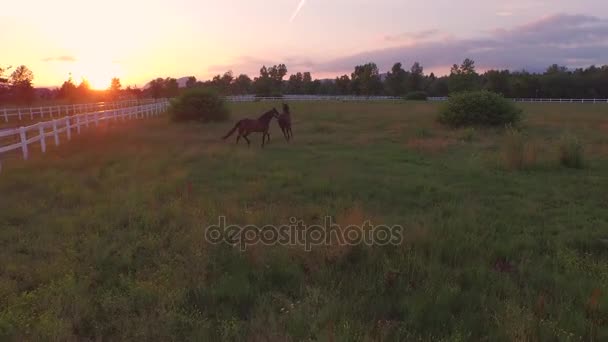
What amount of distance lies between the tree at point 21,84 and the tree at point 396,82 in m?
90.0

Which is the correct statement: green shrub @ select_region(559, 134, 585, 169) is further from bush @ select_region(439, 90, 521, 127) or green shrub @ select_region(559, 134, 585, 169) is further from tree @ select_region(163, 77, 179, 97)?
tree @ select_region(163, 77, 179, 97)

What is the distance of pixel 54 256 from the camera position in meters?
5.69

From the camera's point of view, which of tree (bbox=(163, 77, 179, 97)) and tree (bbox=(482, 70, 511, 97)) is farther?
tree (bbox=(482, 70, 511, 97))

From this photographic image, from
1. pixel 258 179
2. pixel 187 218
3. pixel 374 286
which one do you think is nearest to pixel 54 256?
pixel 187 218

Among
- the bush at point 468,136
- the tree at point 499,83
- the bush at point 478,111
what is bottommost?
the bush at point 468,136

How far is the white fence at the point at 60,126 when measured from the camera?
1352cm

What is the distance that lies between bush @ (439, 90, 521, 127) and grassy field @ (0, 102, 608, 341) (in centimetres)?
1492

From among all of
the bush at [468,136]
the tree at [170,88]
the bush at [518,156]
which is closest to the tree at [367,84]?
the tree at [170,88]

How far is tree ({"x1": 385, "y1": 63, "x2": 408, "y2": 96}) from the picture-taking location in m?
118

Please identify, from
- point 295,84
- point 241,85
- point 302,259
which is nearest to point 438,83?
point 295,84

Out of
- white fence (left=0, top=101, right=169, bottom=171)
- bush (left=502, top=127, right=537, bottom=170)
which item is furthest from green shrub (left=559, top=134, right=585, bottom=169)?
white fence (left=0, top=101, right=169, bottom=171)

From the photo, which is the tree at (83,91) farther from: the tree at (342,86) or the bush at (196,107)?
the tree at (342,86)

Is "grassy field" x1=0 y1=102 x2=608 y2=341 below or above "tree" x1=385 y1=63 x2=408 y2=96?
below

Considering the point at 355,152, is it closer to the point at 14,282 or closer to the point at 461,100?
the point at 14,282
